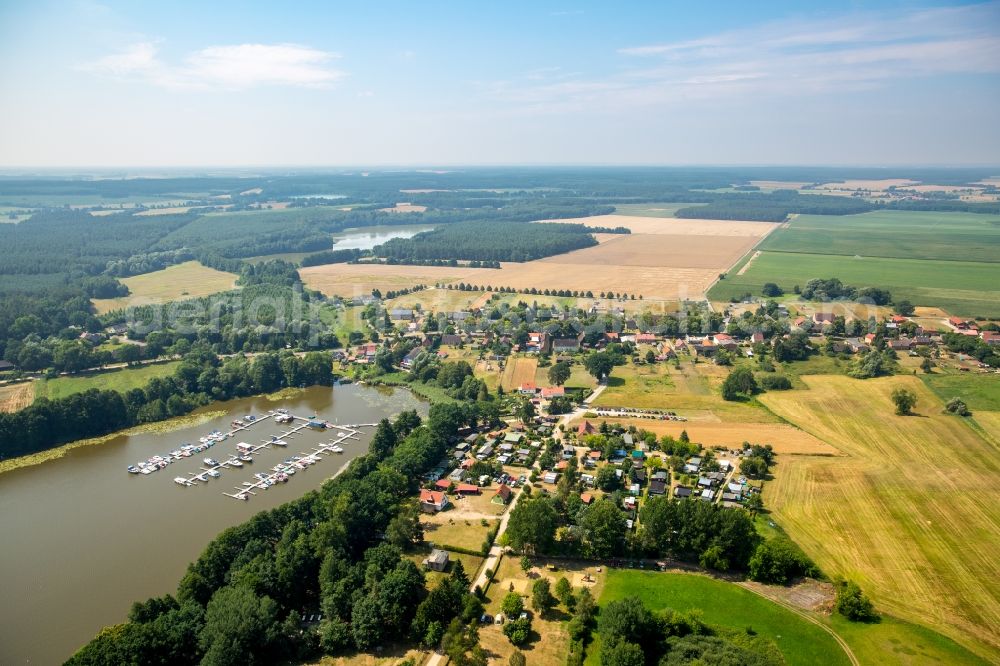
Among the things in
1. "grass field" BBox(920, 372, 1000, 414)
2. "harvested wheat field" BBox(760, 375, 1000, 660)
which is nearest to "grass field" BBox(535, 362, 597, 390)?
"harvested wheat field" BBox(760, 375, 1000, 660)

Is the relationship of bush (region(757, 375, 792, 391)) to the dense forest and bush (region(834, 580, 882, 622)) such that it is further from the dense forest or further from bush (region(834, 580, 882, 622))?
the dense forest

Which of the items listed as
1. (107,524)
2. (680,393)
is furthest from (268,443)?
(680,393)

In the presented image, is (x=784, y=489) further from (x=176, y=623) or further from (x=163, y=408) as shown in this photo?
(x=163, y=408)

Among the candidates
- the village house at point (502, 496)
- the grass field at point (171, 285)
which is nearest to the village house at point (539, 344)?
the village house at point (502, 496)

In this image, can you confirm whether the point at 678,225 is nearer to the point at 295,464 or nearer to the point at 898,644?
the point at 295,464

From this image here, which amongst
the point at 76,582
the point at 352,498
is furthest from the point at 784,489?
the point at 76,582
